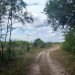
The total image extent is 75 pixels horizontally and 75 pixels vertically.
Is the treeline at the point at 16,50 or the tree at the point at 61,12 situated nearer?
the tree at the point at 61,12

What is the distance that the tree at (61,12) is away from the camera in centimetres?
2780

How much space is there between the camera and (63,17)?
97.2ft

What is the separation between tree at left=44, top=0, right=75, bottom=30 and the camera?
27.8 metres

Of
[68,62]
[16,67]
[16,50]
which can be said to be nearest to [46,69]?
[16,67]

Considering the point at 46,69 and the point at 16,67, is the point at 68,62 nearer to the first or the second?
the point at 46,69

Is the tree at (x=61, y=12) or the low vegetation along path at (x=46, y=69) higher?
the tree at (x=61, y=12)

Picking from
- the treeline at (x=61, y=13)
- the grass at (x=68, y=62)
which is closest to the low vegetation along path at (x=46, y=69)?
the grass at (x=68, y=62)

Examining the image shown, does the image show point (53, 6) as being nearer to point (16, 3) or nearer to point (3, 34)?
point (16, 3)

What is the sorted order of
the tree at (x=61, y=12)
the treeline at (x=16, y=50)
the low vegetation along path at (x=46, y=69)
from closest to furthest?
the low vegetation along path at (x=46, y=69) → the tree at (x=61, y=12) → the treeline at (x=16, y=50)

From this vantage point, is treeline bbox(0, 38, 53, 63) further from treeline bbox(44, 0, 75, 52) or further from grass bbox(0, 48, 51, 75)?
treeline bbox(44, 0, 75, 52)

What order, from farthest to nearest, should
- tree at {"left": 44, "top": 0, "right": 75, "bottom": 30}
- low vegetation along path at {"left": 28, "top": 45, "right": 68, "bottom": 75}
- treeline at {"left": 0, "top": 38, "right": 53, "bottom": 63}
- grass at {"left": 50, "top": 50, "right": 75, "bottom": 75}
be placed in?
1. treeline at {"left": 0, "top": 38, "right": 53, "bottom": 63}
2. tree at {"left": 44, "top": 0, "right": 75, "bottom": 30}
3. grass at {"left": 50, "top": 50, "right": 75, "bottom": 75}
4. low vegetation along path at {"left": 28, "top": 45, "right": 68, "bottom": 75}

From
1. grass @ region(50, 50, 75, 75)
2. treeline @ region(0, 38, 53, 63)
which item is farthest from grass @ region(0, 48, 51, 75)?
grass @ region(50, 50, 75, 75)

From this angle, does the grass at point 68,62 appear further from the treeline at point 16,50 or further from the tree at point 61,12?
the treeline at point 16,50

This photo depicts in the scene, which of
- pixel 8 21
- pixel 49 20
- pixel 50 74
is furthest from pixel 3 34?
pixel 50 74
